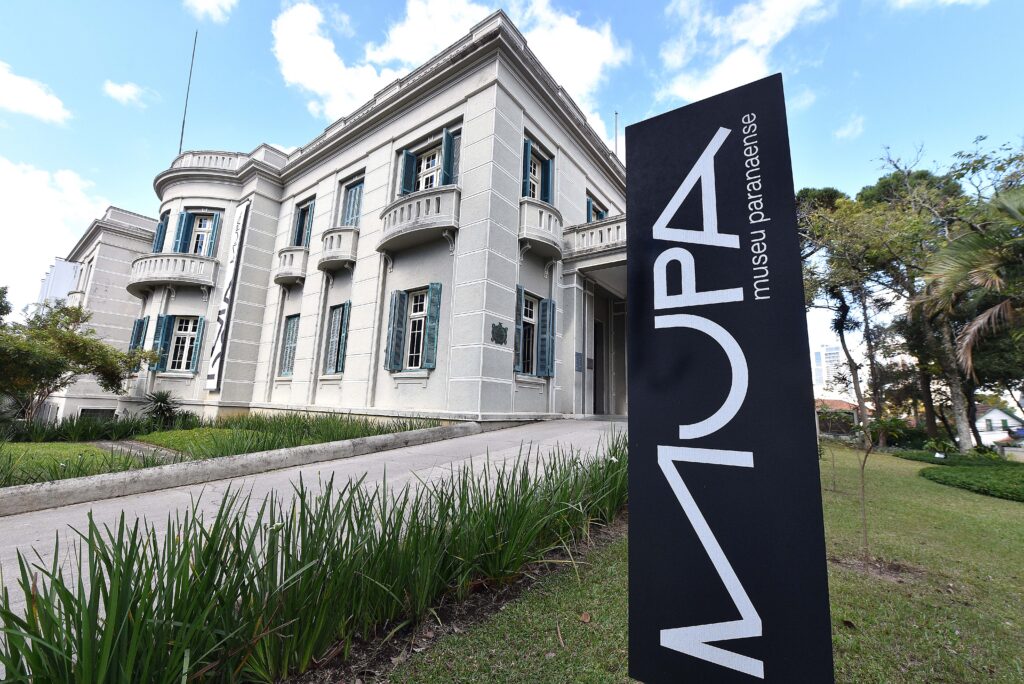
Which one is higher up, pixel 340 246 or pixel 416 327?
pixel 340 246

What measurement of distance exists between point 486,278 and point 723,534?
8122mm

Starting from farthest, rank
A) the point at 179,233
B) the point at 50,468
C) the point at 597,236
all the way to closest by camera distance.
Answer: the point at 179,233 → the point at 597,236 → the point at 50,468

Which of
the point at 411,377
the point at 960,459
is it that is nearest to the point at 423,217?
the point at 411,377

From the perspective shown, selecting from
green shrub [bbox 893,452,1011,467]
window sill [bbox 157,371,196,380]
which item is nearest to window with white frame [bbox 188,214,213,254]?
window sill [bbox 157,371,196,380]

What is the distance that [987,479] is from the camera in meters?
7.03

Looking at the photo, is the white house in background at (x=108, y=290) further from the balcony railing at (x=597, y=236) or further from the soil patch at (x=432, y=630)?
the soil patch at (x=432, y=630)

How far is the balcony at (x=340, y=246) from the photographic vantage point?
12000mm

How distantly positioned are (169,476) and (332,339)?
8238mm

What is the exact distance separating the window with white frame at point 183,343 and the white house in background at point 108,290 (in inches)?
151

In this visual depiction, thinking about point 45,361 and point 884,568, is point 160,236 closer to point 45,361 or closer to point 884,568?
point 45,361

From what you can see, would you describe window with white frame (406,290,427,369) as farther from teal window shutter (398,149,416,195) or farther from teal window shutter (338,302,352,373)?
teal window shutter (398,149,416,195)

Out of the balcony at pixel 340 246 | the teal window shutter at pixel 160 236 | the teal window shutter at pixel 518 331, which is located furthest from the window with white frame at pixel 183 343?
the teal window shutter at pixel 518 331

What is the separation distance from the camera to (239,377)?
1427 cm

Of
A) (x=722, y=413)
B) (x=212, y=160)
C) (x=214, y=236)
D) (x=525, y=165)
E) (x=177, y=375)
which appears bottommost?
(x=722, y=413)
